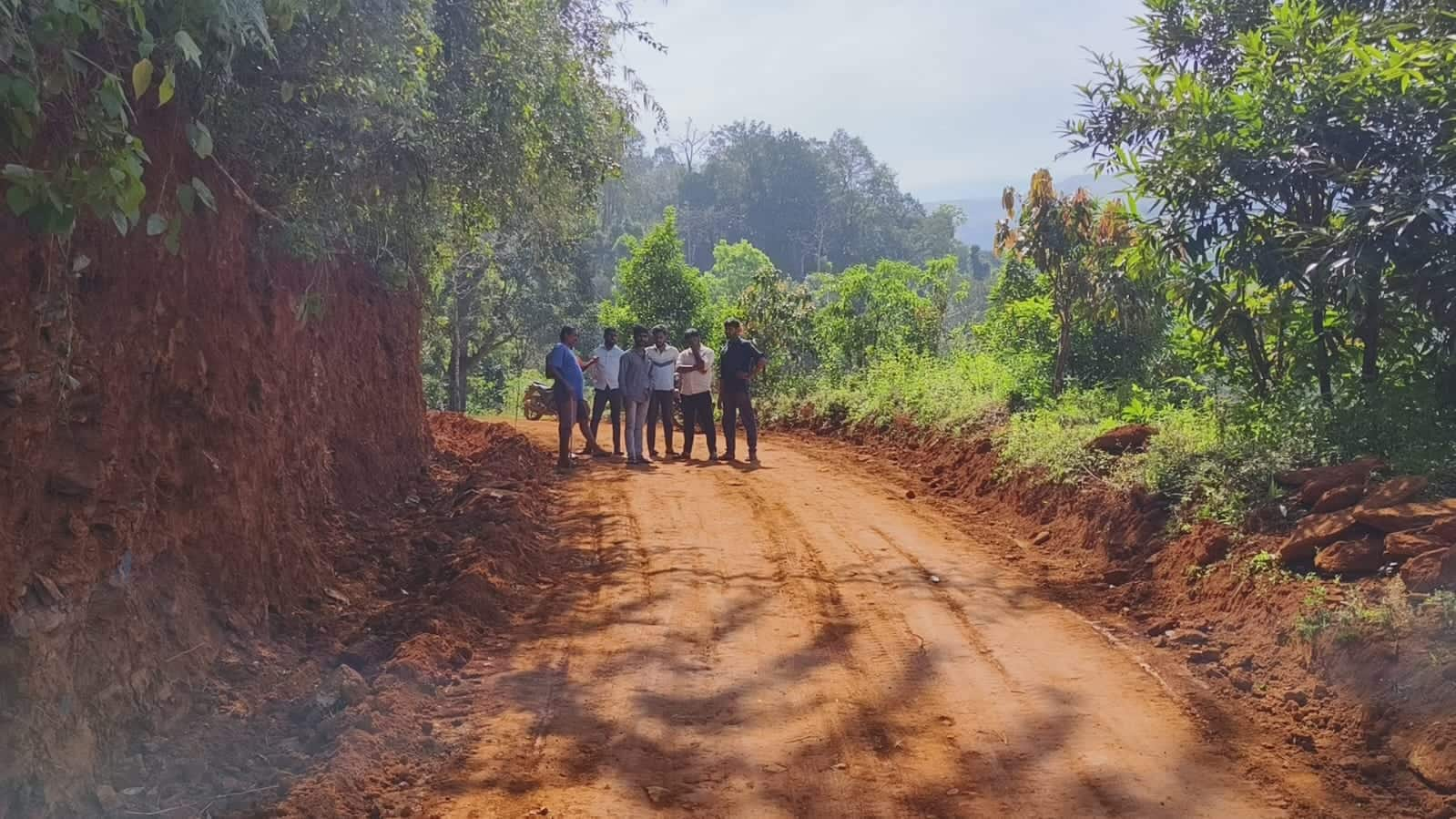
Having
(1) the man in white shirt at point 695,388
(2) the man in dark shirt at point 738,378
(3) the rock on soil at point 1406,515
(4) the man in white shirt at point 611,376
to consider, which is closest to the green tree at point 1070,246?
(2) the man in dark shirt at point 738,378

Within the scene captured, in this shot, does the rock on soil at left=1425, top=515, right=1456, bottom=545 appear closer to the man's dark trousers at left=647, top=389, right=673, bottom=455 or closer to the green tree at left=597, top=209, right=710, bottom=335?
the man's dark trousers at left=647, top=389, right=673, bottom=455

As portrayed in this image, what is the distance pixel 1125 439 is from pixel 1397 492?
3.17m

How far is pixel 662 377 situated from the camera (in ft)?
46.3

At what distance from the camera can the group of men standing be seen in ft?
44.2

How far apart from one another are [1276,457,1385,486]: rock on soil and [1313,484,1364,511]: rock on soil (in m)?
0.14

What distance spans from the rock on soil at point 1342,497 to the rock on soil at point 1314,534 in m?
0.08

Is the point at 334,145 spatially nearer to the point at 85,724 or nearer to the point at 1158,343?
the point at 85,724

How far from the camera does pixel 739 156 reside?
77.0 meters

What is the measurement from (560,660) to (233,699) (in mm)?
1759

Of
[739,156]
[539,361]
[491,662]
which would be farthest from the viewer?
[739,156]

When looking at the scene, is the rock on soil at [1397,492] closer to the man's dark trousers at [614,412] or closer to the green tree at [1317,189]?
the green tree at [1317,189]

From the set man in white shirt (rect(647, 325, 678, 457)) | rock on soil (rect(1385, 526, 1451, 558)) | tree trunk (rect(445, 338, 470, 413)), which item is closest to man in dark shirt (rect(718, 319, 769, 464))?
man in white shirt (rect(647, 325, 678, 457))

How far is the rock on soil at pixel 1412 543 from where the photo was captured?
579 cm

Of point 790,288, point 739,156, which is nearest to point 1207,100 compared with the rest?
point 790,288
